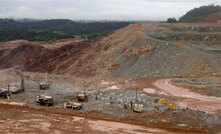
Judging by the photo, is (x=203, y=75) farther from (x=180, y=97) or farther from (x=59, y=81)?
(x=59, y=81)

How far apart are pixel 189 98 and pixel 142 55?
1472cm

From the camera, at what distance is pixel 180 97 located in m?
20.5

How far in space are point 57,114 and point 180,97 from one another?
10821mm

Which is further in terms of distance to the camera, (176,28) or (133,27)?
(133,27)

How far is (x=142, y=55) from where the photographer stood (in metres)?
33.9

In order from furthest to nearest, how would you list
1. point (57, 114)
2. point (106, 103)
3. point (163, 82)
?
point (163, 82)
point (106, 103)
point (57, 114)

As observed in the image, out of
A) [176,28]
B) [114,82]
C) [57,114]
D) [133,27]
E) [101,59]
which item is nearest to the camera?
[57,114]

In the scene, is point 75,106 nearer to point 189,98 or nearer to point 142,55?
point 189,98

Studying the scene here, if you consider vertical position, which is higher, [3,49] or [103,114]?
[3,49]

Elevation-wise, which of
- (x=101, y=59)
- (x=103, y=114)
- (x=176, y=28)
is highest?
(x=176, y=28)

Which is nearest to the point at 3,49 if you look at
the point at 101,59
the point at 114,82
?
the point at 101,59

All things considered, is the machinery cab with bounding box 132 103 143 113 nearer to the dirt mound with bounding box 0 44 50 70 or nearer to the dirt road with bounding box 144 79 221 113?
the dirt road with bounding box 144 79 221 113

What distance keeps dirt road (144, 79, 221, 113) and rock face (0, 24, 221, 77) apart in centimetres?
448

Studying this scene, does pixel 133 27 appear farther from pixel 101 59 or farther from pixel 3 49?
pixel 3 49
